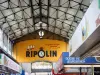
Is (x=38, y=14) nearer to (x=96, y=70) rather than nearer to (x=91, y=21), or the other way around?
(x=96, y=70)

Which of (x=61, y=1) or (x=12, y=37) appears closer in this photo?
(x=61, y=1)

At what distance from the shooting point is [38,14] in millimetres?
29406

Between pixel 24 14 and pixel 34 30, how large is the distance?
347 inches

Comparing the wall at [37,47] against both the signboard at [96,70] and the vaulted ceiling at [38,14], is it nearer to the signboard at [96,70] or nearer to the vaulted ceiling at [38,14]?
the vaulted ceiling at [38,14]

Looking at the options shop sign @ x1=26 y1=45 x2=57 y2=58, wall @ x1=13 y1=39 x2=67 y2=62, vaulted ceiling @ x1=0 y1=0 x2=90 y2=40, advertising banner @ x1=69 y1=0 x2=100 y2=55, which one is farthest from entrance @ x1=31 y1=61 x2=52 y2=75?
advertising banner @ x1=69 y1=0 x2=100 y2=55

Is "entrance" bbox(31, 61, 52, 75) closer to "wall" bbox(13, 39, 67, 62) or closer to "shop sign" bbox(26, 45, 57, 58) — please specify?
"wall" bbox(13, 39, 67, 62)

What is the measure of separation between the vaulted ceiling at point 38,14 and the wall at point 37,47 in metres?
2.32

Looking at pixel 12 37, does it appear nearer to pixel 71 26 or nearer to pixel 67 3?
pixel 71 26

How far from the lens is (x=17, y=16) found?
2675cm

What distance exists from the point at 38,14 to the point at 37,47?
8.19m

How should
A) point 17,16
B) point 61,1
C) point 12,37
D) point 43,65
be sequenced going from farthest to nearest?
1. point 43,65
2. point 12,37
3. point 17,16
4. point 61,1

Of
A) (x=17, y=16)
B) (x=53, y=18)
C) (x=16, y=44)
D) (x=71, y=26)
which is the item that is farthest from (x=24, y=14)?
(x=16, y=44)

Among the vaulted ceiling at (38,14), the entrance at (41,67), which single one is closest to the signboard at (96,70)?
the vaulted ceiling at (38,14)

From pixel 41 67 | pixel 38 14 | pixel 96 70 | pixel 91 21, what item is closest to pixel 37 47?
pixel 41 67
